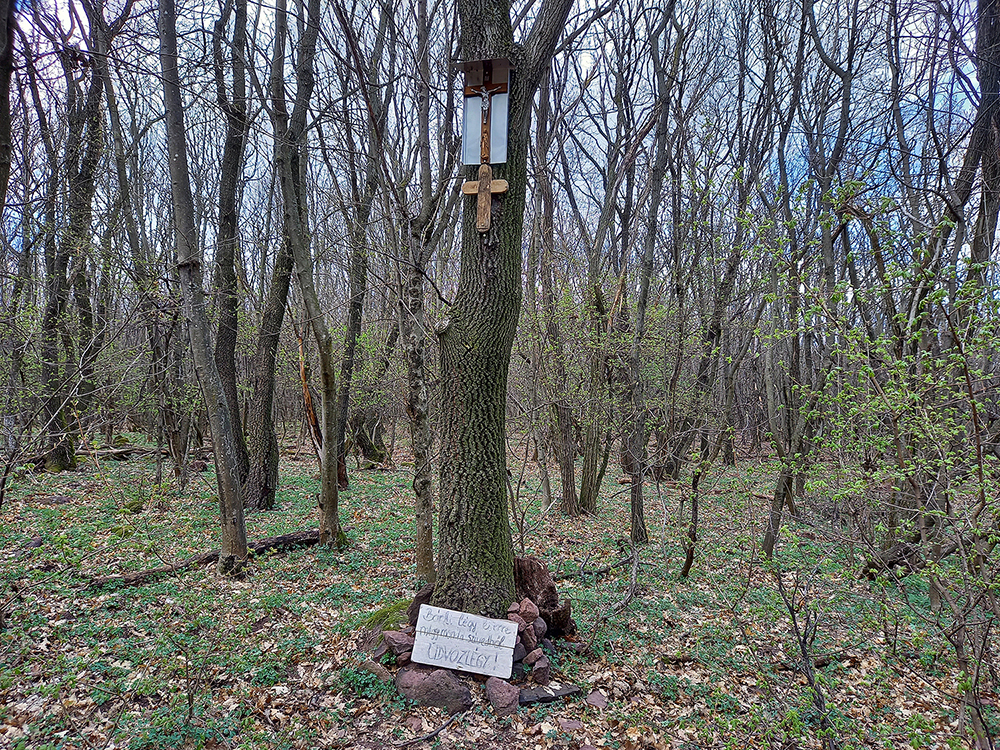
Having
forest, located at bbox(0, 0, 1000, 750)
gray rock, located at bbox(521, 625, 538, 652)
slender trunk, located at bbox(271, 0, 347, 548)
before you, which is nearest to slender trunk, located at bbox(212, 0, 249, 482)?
forest, located at bbox(0, 0, 1000, 750)

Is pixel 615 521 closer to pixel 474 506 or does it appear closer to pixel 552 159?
pixel 474 506

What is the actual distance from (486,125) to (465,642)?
11.8ft

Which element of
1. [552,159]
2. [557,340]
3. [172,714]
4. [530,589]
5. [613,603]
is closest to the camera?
[172,714]

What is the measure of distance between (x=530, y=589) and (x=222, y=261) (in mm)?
6399

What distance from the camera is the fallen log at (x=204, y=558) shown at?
4727 mm

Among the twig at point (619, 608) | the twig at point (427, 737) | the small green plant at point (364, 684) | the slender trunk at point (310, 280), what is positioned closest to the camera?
the twig at point (427, 737)

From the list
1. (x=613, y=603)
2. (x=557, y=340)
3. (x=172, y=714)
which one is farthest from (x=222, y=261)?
(x=613, y=603)

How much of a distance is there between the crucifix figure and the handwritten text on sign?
8.96 ft

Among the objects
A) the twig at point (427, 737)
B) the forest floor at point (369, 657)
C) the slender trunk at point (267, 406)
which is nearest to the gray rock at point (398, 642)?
the forest floor at point (369, 657)

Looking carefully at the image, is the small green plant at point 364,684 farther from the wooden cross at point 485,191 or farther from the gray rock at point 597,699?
the wooden cross at point 485,191

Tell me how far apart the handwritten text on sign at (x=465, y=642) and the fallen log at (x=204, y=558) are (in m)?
2.25

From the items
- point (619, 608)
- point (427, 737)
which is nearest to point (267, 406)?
point (619, 608)

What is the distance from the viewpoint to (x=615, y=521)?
857 cm

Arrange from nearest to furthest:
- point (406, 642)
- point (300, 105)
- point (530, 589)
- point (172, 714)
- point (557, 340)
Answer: point (172, 714)
point (406, 642)
point (530, 589)
point (300, 105)
point (557, 340)
